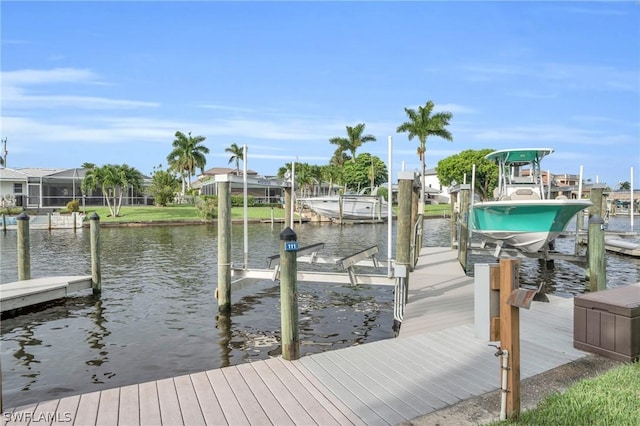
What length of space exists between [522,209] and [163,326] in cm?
1090

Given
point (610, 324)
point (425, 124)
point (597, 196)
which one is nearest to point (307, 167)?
point (425, 124)

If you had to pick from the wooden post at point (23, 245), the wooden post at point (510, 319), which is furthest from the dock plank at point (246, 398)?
the wooden post at point (23, 245)

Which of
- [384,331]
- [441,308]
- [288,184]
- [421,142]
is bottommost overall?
[384,331]

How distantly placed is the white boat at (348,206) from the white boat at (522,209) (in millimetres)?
31575

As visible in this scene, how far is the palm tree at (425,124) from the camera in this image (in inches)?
2112

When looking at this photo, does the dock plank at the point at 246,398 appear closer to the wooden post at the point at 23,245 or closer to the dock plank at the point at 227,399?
the dock plank at the point at 227,399

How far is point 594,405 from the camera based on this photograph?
4.09 metres

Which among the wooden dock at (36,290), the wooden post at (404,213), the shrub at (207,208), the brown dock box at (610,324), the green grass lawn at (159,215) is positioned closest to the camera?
the brown dock box at (610,324)

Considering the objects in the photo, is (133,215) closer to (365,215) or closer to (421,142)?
(365,215)

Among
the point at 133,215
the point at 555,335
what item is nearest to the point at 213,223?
the point at 133,215

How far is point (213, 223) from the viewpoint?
42562mm

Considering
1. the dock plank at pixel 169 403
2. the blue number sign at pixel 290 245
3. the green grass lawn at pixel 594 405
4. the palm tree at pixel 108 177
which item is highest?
the palm tree at pixel 108 177

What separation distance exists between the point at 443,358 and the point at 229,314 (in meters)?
5.80

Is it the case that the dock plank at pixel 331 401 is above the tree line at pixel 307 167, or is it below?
below
